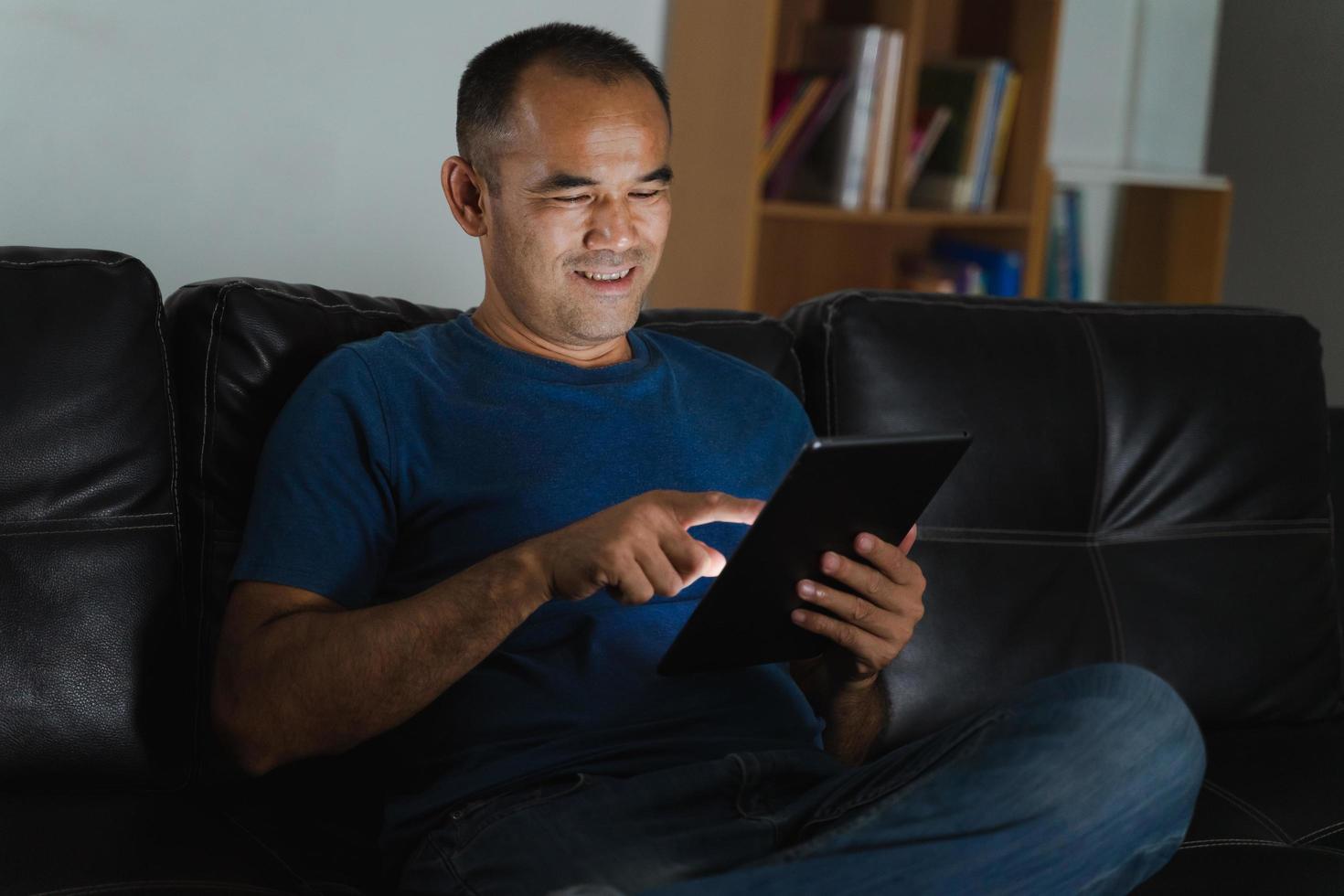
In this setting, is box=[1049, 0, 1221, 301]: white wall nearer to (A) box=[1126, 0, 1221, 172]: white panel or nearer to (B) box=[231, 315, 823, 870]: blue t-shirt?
(A) box=[1126, 0, 1221, 172]: white panel

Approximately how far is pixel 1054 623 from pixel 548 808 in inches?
31.0

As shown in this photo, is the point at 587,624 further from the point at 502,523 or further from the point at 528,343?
the point at 528,343

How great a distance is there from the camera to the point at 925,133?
3.13 metres

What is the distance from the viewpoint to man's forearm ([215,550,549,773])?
127cm

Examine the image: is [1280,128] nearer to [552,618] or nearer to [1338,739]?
[1338,739]

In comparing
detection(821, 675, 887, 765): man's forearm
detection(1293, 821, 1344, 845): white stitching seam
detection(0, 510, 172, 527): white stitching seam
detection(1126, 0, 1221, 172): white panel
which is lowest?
detection(1293, 821, 1344, 845): white stitching seam

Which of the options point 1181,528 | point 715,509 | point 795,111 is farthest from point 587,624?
point 795,111

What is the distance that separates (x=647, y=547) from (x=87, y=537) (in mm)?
602

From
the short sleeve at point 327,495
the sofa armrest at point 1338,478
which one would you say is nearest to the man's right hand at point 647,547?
the short sleeve at point 327,495

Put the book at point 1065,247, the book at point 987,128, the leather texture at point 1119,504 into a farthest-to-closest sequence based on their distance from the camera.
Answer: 1. the book at point 1065,247
2. the book at point 987,128
3. the leather texture at point 1119,504

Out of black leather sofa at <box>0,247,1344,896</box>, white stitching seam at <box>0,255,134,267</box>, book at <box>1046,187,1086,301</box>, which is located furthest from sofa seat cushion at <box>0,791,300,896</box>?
book at <box>1046,187,1086,301</box>

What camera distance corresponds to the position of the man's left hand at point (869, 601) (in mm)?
1288

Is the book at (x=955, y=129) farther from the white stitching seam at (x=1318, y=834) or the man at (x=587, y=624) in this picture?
the white stitching seam at (x=1318, y=834)

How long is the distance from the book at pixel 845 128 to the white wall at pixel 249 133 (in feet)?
2.46
